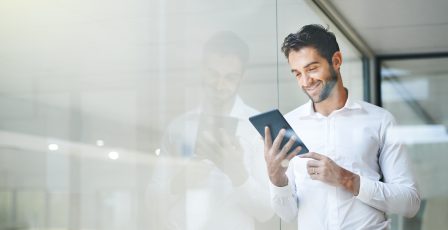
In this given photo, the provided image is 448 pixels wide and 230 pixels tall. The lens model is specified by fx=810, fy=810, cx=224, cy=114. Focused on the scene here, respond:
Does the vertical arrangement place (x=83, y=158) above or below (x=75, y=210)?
above

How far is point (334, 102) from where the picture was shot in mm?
3875

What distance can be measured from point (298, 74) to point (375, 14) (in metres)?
0.48

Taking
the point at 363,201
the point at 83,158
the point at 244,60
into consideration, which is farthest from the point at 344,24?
the point at 83,158

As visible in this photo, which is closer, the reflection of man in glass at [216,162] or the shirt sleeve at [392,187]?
the shirt sleeve at [392,187]

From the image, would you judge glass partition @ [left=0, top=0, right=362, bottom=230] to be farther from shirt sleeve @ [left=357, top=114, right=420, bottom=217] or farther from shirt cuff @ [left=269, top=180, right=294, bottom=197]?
shirt sleeve @ [left=357, top=114, right=420, bottom=217]

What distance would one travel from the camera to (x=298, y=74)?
396cm

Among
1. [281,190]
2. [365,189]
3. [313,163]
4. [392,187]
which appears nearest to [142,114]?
[281,190]

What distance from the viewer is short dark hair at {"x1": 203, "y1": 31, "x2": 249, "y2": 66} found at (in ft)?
13.7

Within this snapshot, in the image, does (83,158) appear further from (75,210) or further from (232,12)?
(232,12)

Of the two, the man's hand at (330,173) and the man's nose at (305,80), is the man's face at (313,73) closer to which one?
the man's nose at (305,80)

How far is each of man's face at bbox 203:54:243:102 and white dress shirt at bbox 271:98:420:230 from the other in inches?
14.6

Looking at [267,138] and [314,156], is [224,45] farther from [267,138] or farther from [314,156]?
[314,156]

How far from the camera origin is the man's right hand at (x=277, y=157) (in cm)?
394

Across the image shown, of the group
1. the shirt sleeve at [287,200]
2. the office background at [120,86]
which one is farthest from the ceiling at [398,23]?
the shirt sleeve at [287,200]
